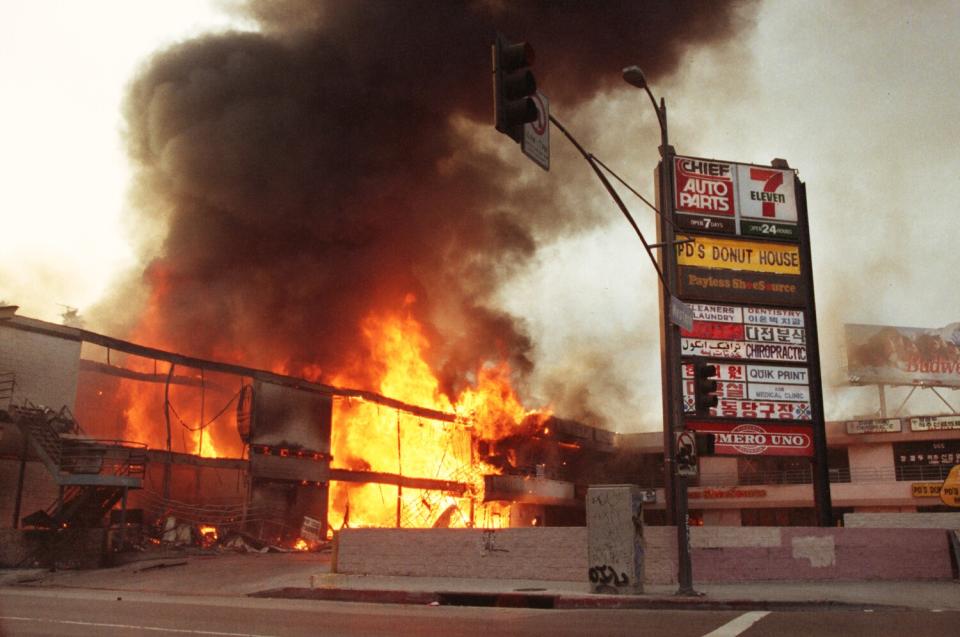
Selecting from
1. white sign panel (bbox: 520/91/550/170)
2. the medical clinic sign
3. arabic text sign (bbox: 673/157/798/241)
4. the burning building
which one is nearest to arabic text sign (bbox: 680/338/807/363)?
the medical clinic sign

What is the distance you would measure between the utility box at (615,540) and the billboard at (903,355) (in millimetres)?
45673

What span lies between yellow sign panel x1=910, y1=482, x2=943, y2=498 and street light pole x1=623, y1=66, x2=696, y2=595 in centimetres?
2755

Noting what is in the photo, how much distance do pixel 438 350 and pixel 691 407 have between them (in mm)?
23350

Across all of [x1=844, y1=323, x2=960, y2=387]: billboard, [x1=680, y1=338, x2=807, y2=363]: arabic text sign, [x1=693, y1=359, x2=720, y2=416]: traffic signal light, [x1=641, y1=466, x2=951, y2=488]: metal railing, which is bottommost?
[x1=641, y1=466, x2=951, y2=488]: metal railing

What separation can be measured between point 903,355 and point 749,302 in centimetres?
4164

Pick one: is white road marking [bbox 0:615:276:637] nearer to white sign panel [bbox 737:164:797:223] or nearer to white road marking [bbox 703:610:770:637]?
white road marking [bbox 703:610:770:637]

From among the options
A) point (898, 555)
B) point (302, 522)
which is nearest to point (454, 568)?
point (898, 555)

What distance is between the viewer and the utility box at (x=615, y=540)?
47.2ft

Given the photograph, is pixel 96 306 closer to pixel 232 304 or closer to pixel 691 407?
pixel 232 304

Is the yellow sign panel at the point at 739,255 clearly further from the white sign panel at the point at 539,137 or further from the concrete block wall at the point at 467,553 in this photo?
the white sign panel at the point at 539,137

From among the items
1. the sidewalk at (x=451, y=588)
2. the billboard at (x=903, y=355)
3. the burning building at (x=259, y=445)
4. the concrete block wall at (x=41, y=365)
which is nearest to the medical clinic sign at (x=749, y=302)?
Result: the sidewalk at (x=451, y=588)

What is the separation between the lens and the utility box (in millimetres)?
14398

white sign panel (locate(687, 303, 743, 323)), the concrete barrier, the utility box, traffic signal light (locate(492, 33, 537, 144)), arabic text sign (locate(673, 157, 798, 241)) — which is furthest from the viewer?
arabic text sign (locate(673, 157, 798, 241))

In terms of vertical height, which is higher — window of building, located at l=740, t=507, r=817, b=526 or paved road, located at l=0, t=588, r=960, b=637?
window of building, located at l=740, t=507, r=817, b=526
